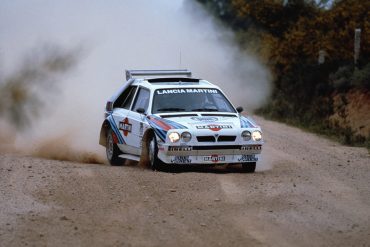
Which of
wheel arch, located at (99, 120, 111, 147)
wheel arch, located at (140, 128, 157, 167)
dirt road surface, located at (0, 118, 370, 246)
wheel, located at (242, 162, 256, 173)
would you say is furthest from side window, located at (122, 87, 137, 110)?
wheel, located at (242, 162, 256, 173)

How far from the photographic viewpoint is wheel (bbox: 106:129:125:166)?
1585 cm

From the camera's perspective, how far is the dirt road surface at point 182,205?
8.72 metres

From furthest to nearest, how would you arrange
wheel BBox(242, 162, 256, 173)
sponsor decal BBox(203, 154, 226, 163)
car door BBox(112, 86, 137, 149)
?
car door BBox(112, 86, 137, 149), wheel BBox(242, 162, 256, 173), sponsor decal BBox(203, 154, 226, 163)

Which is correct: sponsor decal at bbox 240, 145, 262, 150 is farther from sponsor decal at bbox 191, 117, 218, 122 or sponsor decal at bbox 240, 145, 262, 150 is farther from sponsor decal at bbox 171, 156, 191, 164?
sponsor decal at bbox 171, 156, 191, 164

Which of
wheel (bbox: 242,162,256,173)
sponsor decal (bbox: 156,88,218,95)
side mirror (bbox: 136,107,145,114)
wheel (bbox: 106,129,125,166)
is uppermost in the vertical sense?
sponsor decal (bbox: 156,88,218,95)

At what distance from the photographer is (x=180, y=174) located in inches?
512

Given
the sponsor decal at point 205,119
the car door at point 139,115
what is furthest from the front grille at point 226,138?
the car door at point 139,115

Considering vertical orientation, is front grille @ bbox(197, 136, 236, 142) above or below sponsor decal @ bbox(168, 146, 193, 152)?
above

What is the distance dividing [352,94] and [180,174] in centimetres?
1507

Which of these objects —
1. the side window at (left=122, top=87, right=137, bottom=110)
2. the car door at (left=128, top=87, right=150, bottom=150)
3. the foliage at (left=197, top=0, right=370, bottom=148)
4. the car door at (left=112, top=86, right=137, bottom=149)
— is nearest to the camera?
the car door at (left=128, top=87, right=150, bottom=150)

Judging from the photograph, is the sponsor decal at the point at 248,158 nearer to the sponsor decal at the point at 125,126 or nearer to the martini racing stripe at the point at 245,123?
the martini racing stripe at the point at 245,123

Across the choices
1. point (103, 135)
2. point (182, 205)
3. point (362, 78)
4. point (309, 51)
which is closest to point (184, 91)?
point (103, 135)

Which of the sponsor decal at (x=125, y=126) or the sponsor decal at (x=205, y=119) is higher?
the sponsor decal at (x=205, y=119)

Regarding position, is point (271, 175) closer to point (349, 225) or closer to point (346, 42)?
point (349, 225)
